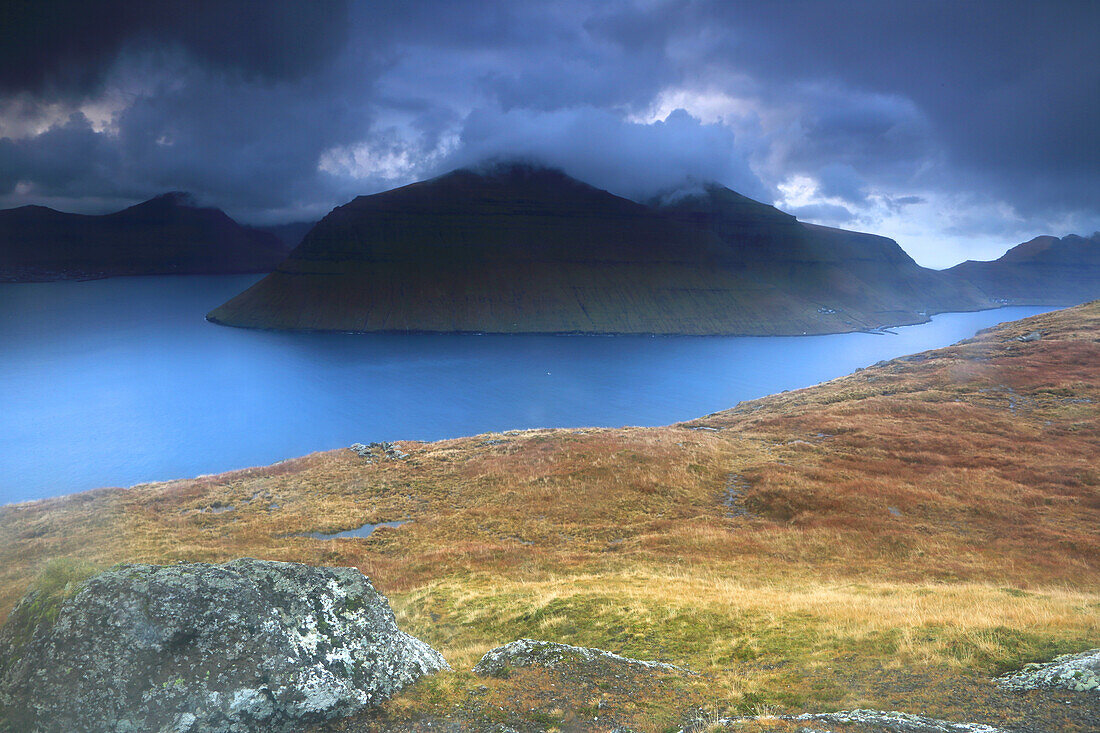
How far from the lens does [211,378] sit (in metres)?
158

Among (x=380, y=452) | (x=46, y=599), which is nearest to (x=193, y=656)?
(x=46, y=599)

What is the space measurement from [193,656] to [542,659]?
5642 mm

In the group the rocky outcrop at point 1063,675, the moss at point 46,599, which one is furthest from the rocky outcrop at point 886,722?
the moss at point 46,599

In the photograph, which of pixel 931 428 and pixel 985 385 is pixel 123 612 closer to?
pixel 931 428

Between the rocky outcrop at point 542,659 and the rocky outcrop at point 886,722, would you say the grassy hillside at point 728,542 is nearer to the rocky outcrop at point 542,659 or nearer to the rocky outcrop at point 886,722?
the rocky outcrop at point 542,659

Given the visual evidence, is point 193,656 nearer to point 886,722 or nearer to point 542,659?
point 542,659

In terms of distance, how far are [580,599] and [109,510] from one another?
1435 inches

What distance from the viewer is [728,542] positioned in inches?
1068

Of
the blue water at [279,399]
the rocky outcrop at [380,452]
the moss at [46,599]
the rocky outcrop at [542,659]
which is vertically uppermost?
the moss at [46,599]

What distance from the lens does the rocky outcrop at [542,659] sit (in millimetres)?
9992

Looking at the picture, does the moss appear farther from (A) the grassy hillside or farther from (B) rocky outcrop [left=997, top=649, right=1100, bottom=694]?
(B) rocky outcrop [left=997, top=649, right=1100, bottom=694]

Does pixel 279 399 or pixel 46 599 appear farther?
pixel 279 399

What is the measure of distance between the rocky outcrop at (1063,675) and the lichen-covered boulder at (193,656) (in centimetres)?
960

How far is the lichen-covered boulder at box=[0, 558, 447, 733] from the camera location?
7238mm
